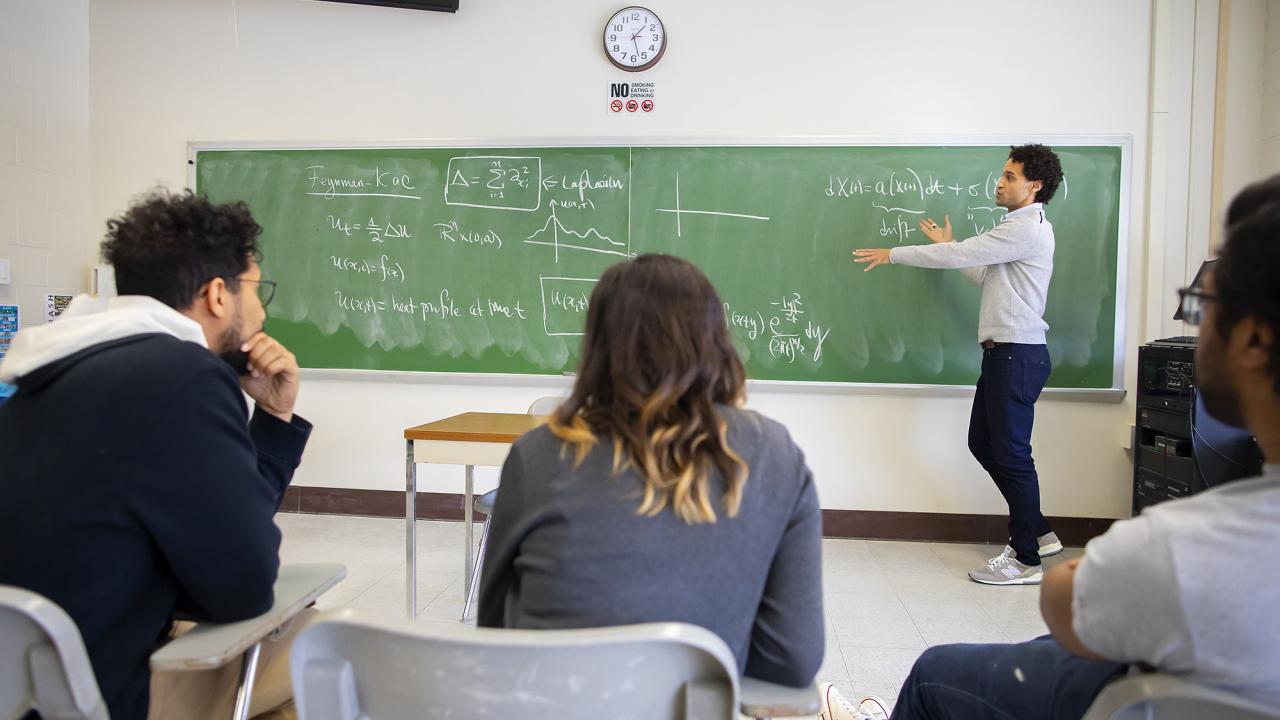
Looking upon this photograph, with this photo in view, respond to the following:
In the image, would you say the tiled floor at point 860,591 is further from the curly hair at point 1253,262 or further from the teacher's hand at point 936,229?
the curly hair at point 1253,262

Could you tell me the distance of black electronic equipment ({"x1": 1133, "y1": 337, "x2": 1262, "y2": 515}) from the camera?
2711 mm

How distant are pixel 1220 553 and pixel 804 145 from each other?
119 inches

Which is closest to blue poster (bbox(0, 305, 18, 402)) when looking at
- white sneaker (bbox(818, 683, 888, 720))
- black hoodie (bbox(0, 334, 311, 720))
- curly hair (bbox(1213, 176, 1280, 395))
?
black hoodie (bbox(0, 334, 311, 720))

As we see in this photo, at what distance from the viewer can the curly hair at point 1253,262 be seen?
0.76 meters

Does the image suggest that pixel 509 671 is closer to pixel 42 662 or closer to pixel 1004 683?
pixel 42 662

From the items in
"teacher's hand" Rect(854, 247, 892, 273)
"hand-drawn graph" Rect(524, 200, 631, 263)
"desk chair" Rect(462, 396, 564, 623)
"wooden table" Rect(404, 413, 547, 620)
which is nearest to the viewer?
"wooden table" Rect(404, 413, 547, 620)

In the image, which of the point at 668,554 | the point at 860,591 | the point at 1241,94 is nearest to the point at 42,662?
the point at 668,554

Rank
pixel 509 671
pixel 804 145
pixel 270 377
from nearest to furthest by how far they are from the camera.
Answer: pixel 509 671 < pixel 270 377 < pixel 804 145

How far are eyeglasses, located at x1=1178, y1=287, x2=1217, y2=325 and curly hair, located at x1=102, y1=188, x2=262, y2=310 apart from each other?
1448 mm

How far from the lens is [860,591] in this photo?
9.58 ft

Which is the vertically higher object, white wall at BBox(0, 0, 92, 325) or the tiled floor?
white wall at BBox(0, 0, 92, 325)

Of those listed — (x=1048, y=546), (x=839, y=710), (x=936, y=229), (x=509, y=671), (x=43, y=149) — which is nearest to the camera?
(x=509, y=671)

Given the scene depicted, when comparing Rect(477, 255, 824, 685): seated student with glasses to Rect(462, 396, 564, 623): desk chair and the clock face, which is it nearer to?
Rect(462, 396, 564, 623): desk chair

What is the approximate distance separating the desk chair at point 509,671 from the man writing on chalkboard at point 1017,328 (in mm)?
2712
